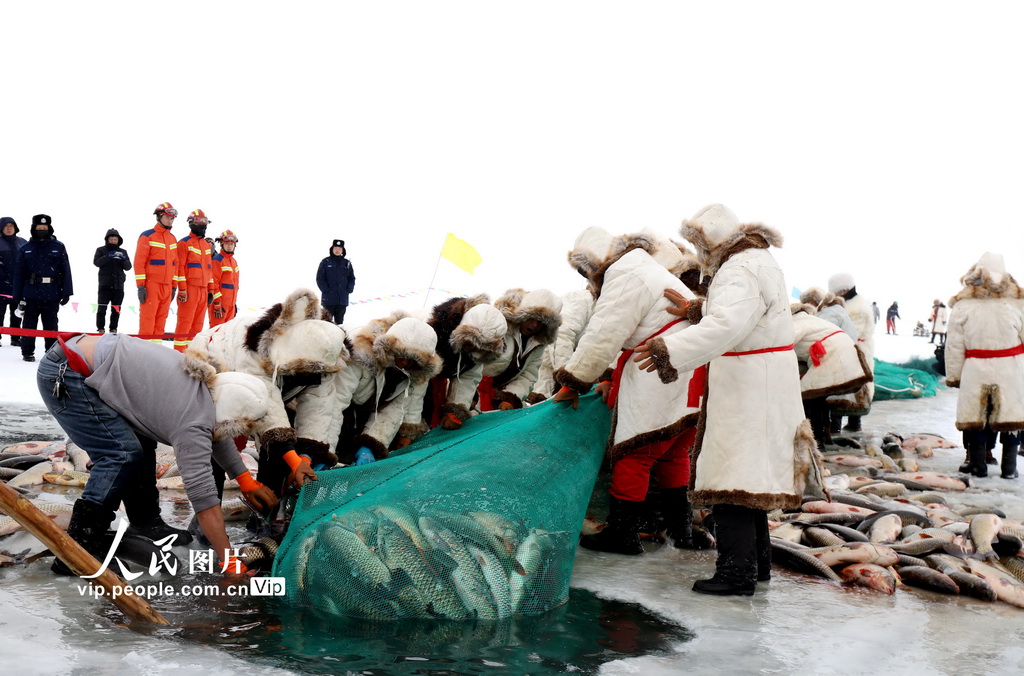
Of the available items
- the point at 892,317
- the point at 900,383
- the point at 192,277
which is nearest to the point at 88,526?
the point at 192,277

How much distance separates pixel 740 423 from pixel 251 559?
221cm

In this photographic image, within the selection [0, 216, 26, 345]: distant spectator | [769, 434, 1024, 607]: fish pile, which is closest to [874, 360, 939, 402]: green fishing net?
[769, 434, 1024, 607]: fish pile

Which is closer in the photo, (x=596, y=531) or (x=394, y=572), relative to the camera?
(x=394, y=572)

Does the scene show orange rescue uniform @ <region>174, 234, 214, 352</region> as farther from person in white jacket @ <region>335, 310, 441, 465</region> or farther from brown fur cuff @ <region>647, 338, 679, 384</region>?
brown fur cuff @ <region>647, 338, 679, 384</region>

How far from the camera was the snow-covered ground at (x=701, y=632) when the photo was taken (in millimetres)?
2830

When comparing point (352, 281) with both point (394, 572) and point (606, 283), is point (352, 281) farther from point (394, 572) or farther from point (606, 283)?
point (394, 572)

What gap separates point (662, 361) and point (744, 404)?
1.53 ft

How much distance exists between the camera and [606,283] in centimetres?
468

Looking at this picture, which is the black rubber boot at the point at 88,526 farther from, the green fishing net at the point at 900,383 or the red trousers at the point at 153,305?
the green fishing net at the point at 900,383

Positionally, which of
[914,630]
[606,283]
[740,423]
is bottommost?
[914,630]

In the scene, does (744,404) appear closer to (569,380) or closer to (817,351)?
(569,380)

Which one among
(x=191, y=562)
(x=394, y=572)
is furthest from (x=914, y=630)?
(x=191, y=562)

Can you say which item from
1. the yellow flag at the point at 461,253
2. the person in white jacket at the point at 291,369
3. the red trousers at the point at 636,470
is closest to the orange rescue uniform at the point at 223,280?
the yellow flag at the point at 461,253

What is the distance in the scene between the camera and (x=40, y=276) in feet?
37.0
